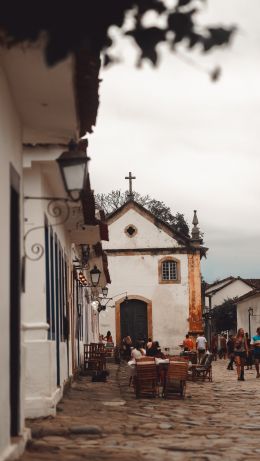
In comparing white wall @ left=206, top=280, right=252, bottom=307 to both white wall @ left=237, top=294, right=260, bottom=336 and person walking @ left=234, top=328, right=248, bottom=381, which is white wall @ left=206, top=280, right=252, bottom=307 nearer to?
white wall @ left=237, top=294, right=260, bottom=336

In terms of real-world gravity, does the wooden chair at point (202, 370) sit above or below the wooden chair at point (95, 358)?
below

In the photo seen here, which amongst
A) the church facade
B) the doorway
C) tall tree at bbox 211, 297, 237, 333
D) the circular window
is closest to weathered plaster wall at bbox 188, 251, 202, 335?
the church facade

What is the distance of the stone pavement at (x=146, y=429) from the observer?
751 cm

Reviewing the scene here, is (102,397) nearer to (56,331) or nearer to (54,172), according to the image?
(56,331)

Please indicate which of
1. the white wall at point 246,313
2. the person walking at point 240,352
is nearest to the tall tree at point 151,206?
the white wall at point 246,313

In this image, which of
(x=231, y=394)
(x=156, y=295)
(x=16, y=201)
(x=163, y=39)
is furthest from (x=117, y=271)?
(x=163, y=39)

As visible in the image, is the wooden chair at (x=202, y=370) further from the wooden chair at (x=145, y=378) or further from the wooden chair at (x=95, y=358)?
the wooden chair at (x=145, y=378)

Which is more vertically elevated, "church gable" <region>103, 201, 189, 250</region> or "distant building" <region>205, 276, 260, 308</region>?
"church gable" <region>103, 201, 189, 250</region>

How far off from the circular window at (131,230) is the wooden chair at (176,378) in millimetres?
28077

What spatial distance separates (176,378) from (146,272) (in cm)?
2800

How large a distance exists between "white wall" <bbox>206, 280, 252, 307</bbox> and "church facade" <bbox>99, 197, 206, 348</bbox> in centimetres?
3252

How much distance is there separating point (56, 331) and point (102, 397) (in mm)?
2253

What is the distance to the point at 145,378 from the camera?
1451 cm

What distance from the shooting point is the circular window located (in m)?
42.7
